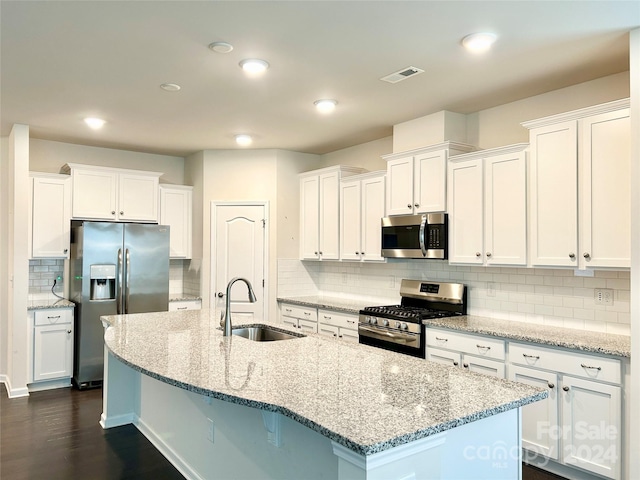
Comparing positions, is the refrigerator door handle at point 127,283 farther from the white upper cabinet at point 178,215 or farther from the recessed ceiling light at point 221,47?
A: the recessed ceiling light at point 221,47

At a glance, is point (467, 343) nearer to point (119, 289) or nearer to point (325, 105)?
point (325, 105)

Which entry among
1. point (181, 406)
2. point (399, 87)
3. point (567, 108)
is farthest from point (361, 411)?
point (567, 108)

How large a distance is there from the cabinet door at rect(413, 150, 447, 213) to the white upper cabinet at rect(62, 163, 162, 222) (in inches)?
131

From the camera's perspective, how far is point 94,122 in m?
4.71

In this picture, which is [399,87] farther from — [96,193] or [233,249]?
[96,193]

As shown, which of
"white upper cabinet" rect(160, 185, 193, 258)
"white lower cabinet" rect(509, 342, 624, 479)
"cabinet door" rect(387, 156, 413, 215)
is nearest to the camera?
"white lower cabinet" rect(509, 342, 624, 479)

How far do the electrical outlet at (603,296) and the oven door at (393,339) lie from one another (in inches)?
50.8

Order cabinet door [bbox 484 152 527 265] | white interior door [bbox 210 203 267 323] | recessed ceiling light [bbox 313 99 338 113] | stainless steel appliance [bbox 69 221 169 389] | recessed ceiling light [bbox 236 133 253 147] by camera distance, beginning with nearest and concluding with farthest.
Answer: cabinet door [bbox 484 152 527 265] < recessed ceiling light [bbox 313 99 338 113] < stainless steel appliance [bbox 69 221 169 389] < recessed ceiling light [bbox 236 133 253 147] < white interior door [bbox 210 203 267 323]

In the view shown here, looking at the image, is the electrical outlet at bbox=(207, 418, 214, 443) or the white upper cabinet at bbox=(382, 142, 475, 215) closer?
the electrical outlet at bbox=(207, 418, 214, 443)

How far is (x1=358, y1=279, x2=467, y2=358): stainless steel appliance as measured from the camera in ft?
13.1

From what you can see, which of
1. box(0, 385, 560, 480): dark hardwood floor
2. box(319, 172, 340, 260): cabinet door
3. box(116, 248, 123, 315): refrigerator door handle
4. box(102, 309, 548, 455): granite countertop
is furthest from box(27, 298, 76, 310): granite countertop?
box(319, 172, 340, 260): cabinet door

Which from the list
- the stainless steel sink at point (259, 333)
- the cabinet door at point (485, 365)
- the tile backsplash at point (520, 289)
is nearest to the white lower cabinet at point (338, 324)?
the tile backsplash at point (520, 289)

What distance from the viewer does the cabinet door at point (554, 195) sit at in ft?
10.6

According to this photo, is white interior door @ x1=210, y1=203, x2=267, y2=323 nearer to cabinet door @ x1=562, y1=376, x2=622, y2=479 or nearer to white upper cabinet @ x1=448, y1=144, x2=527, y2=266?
white upper cabinet @ x1=448, y1=144, x2=527, y2=266
